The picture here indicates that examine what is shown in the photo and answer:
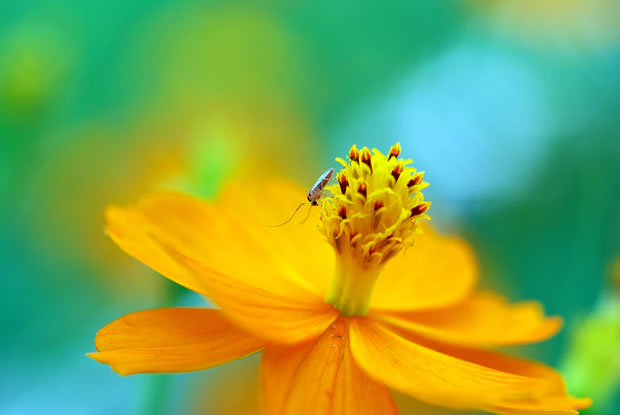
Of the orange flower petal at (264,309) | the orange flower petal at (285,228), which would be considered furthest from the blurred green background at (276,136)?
the orange flower petal at (264,309)

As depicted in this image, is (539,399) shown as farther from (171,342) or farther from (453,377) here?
(171,342)

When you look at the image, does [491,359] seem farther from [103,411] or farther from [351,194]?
[103,411]

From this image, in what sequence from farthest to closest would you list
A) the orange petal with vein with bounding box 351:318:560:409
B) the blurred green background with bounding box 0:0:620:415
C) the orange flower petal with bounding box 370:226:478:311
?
the blurred green background with bounding box 0:0:620:415
the orange flower petal with bounding box 370:226:478:311
the orange petal with vein with bounding box 351:318:560:409

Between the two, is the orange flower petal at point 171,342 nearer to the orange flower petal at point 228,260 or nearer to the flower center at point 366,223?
the orange flower petal at point 228,260

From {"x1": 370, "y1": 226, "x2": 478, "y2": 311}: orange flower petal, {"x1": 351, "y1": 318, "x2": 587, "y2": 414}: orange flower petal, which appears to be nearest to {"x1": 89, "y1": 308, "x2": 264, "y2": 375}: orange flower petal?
{"x1": 351, "y1": 318, "x2": 587, "y2": 414}: orange flower petal

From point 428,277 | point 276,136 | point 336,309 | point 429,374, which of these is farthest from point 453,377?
point 276,136

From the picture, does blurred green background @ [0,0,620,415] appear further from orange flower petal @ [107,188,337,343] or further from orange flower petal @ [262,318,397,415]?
orange flower petal @ [262,318,397,415]

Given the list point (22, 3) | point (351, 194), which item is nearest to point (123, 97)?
point (22, 3)
